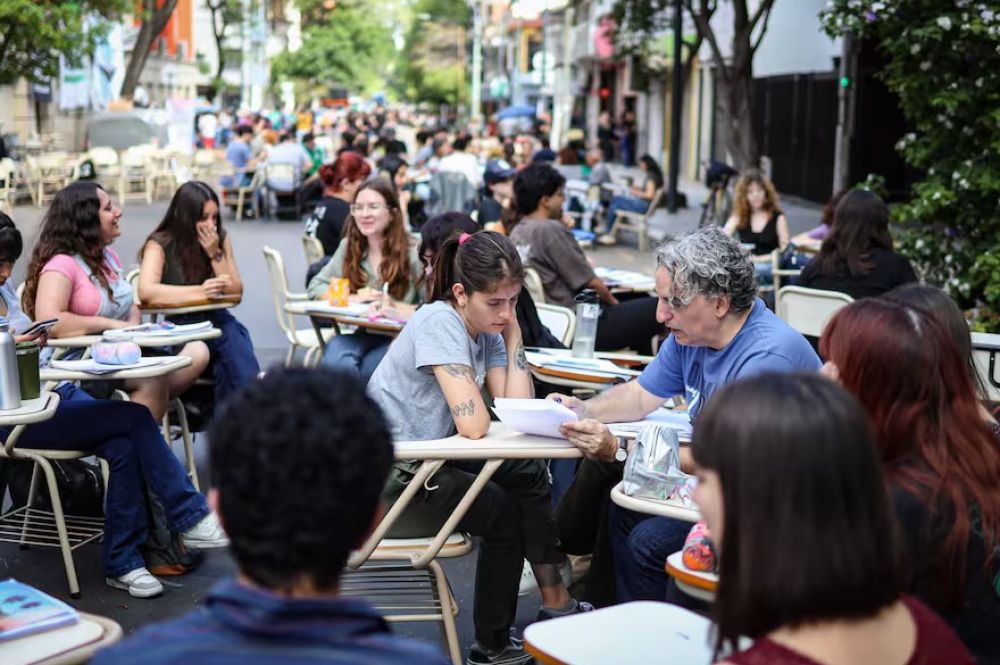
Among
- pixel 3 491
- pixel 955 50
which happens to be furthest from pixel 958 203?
pixel 3 491

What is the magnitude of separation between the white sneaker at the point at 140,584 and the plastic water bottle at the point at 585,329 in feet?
6.81

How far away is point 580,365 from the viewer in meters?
5.36

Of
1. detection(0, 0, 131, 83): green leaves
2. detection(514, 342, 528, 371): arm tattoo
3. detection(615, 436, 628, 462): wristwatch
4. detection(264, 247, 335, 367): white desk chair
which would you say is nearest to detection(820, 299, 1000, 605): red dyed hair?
detection(615, 436, 628, 462): wristwatch

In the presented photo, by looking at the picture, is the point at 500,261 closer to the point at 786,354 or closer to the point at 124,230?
the point at 786,354

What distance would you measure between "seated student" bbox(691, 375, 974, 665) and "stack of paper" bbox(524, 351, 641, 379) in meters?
3.14

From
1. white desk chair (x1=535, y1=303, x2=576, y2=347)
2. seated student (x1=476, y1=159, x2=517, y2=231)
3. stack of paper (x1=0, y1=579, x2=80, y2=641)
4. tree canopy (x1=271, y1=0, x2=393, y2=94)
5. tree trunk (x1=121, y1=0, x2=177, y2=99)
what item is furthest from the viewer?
tree canopy (x1=271, y1=0, x2=393, y2=94)

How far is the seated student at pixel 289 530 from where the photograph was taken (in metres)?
1.66

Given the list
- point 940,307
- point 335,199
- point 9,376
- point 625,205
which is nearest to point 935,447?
point 940,307

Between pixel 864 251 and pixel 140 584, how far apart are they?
416cm

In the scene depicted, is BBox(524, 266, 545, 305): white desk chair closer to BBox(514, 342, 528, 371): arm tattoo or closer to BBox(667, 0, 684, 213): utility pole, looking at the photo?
BBox(514, 342, 528, 371): arm tattoo

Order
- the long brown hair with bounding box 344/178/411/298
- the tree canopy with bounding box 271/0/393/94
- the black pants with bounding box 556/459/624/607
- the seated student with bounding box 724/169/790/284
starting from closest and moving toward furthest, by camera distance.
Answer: the black pants with bounding box 556/459/624/607 < the long brown hair with bounding box 344/178/411/298 < the seated student with bounding box 724/169/790/284 < the tree canopy with bounding box 271/0/393/94

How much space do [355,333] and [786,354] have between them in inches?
133

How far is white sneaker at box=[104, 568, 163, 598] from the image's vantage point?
4922 mm

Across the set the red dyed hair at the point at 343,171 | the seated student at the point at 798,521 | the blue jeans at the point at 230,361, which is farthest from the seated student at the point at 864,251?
the seated student at the point at 798,521
